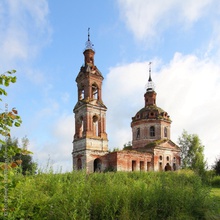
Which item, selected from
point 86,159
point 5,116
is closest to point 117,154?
point 86,159

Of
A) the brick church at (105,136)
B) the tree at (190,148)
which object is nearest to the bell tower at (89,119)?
the brick church at (105,136)

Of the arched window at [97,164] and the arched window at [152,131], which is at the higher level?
the arched window at [152,131]

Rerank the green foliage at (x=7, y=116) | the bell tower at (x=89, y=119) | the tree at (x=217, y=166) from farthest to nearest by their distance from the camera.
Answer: the bell tower at (x=89, y=119), the tree at (x=217, y=166), the green foliage at (x=7, y=116)

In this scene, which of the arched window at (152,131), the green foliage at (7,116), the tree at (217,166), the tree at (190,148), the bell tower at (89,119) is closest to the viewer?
the green foliage at (7,116)

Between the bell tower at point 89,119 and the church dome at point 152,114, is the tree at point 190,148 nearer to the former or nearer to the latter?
the church dome at point 152,114

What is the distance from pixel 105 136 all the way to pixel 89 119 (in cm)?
283

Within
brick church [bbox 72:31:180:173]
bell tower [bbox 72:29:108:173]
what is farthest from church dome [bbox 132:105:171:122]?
bell tower [bbox 72:29:108:173]

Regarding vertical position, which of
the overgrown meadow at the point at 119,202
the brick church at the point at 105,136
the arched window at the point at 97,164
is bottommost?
the overgrown meadow at the point at 119,202

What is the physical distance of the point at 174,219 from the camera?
5.71 metres

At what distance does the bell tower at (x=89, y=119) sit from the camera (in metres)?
28.0

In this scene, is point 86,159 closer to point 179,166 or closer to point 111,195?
point 179,166

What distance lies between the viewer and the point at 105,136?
2969cm

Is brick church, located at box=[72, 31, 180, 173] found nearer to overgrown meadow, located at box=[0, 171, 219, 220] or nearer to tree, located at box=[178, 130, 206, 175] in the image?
tree, located at box=[178, 130, 206, 175]

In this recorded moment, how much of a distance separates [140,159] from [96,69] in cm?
1251
